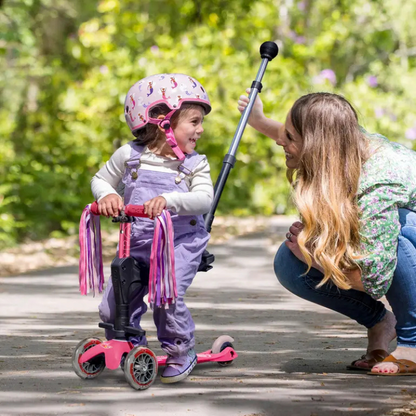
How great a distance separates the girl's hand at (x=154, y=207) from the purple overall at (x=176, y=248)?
0.86 feet

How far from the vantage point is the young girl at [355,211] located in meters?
4.26

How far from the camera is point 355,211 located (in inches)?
169

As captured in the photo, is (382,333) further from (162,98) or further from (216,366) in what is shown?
(162,98)

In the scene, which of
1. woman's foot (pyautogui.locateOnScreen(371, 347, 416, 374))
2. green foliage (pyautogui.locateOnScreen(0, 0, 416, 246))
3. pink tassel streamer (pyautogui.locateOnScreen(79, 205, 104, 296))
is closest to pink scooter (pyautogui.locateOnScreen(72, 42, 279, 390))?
pink tassel streamer (pyautogui.locateOnScreen(79, 205, 104, 296))

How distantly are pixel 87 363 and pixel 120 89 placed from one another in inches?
346

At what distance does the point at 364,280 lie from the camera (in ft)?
14.1

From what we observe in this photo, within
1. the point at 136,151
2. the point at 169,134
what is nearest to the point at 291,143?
the point at 169,134

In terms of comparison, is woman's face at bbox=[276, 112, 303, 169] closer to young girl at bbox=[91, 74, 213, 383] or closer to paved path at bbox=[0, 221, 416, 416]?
young girl at bbox=[91, 74, 213, 383]

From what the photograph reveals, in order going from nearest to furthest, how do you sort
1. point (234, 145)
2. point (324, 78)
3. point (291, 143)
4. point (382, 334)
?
point (291, 143), point (382, 334), point (234, 145), point (324, 78)

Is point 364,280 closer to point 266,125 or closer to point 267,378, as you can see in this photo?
point 267,378

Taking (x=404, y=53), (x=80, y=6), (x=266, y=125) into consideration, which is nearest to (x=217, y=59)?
(x=80, y=6)

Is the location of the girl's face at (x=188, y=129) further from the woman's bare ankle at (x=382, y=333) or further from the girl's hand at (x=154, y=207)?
the woman's bare ankle at (x=382, y=333)

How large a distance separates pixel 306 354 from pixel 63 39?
1279 centimetres

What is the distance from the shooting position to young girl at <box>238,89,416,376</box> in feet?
14.0
